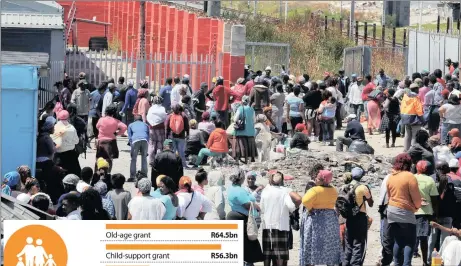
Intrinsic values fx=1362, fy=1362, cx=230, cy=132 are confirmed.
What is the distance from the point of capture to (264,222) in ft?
51.4

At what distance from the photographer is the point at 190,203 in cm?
1564

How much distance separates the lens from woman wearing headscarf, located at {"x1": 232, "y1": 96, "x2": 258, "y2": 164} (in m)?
23.9

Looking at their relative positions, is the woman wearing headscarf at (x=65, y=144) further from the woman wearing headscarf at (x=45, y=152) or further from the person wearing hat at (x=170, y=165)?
the person wearing hat at (x=170, y=165)

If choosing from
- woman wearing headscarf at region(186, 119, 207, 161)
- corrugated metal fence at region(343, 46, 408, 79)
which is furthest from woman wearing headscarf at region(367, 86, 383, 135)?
corrugated metal fence at region(343, 46, 408, 79)

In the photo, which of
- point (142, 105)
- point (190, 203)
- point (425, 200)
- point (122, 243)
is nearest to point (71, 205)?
point (190, 203)

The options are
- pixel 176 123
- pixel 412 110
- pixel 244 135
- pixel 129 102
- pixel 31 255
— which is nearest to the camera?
pixel 31 255

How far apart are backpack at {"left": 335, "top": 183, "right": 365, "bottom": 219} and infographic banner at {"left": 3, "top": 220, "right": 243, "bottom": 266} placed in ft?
14.6

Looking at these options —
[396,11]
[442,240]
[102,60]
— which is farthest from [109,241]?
[396,11]

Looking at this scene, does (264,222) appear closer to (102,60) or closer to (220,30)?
(102,60)

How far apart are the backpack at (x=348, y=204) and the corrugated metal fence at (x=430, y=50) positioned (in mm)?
22435

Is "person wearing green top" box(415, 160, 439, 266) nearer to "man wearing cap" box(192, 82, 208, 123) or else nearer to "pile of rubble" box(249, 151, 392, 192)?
"pile of rubble" box(249, 151, 392, 192)

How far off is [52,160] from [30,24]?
1249 centimetres

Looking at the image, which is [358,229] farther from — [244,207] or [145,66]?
[145,66]

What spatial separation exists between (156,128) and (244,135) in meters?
2.03
